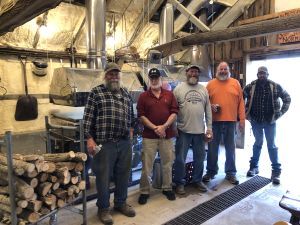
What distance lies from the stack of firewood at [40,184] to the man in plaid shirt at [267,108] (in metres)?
2.48

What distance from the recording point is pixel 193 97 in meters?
3.14

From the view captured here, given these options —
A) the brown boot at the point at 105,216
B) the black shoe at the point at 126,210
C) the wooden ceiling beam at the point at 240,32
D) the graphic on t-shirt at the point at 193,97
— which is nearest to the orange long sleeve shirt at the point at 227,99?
the graphic on t-shirt at the point at 193,97

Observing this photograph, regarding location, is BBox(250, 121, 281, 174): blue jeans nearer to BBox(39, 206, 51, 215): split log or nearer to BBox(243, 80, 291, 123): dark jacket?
BBox(243, 80, 291, 123): dark jacket

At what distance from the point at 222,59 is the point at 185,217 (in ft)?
14.2

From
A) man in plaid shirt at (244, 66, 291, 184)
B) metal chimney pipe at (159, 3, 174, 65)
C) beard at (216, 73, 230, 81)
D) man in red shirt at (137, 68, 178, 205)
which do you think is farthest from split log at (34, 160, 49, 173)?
metal chimney pipe at (159, 3, 174, 65)

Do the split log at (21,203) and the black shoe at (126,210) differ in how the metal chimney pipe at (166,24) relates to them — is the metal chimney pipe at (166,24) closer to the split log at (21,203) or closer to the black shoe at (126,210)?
the black shoe at (126,210)

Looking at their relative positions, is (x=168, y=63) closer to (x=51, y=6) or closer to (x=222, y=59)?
(x=222, y=59)

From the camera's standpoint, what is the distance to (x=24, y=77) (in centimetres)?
413

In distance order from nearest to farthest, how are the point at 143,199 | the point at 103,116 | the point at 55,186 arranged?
the point at 55,186
the point at 103,116
the point at 143,199

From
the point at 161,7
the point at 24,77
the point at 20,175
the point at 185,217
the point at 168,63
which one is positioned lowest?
the point at 185,217

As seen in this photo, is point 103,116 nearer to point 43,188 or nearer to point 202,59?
point 43,188

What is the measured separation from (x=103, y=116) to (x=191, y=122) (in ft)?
3.51

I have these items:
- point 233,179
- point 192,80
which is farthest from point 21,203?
point 233,179

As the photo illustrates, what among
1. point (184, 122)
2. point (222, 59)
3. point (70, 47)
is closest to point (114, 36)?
point (70, 47)
